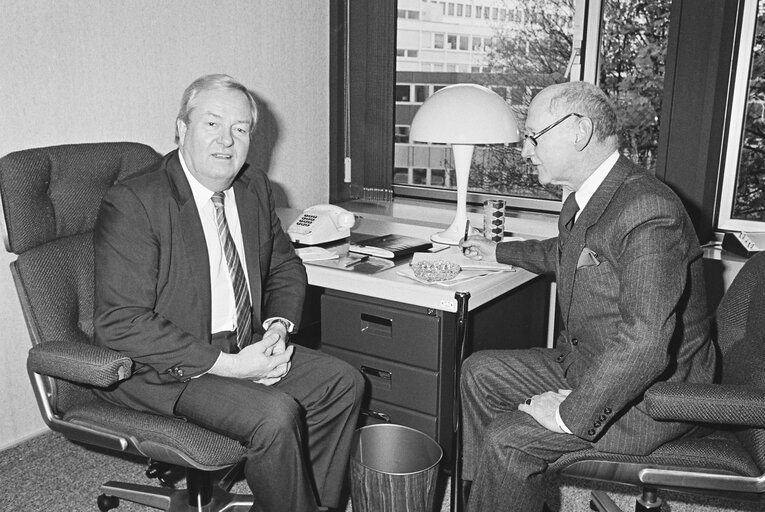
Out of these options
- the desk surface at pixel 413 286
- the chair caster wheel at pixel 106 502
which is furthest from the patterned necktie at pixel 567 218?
the chair caster wheel at pixel 106 502

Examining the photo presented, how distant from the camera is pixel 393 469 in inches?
78.1

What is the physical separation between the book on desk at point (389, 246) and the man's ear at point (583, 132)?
28.8 inches

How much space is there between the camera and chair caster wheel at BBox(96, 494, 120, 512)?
197 cm

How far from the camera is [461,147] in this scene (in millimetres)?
2367

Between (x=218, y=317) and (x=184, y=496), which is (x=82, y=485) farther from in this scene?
(x=218, y=317)

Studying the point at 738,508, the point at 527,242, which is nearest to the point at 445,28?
the point at 527,242

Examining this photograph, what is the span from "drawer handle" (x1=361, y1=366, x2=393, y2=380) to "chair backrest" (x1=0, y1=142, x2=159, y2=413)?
74 cm

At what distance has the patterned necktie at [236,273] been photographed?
1812mm

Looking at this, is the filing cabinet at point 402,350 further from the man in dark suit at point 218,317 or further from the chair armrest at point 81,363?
the chair armrest at point 81,363

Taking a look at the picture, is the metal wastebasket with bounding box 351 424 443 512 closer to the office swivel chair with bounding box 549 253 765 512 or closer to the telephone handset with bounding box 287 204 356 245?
the office swivel chair with bounding box 549 253 765 512

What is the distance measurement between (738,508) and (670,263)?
0.99 meters

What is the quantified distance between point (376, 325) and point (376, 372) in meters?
0.14

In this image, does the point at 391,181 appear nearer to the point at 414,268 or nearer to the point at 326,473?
the point at 414,268

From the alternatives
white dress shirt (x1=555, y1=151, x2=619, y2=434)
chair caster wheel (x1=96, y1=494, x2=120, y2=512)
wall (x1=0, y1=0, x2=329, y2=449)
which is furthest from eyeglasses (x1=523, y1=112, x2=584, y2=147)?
chair caster wheel (x1=96, y1=494, x2=120, y2=512)
